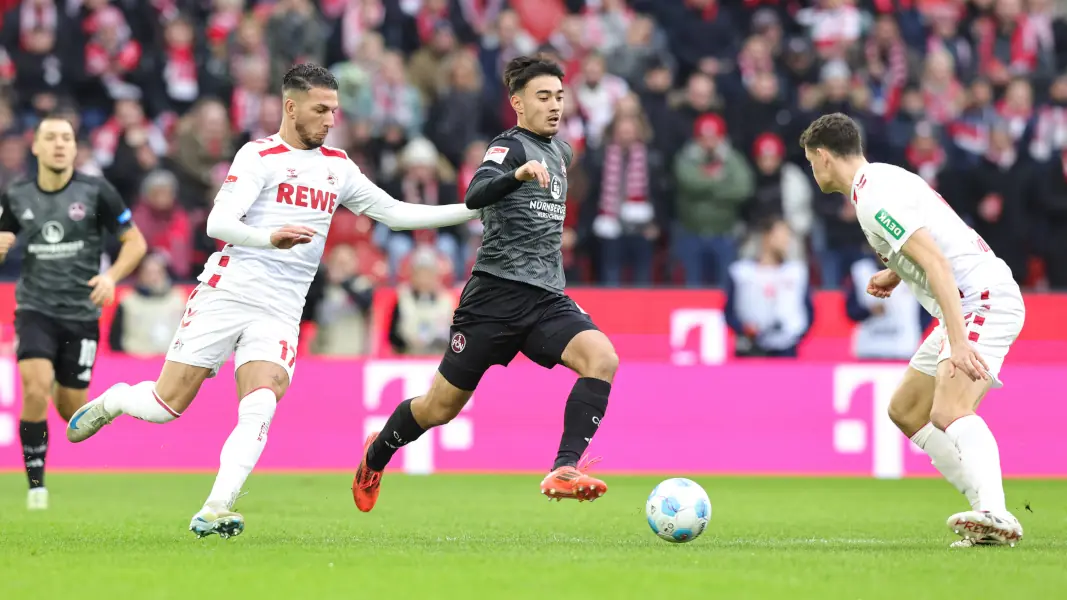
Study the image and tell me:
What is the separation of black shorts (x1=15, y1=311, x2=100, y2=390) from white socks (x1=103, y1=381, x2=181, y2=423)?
2430 mm

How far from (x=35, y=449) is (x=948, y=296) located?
664 centimetres

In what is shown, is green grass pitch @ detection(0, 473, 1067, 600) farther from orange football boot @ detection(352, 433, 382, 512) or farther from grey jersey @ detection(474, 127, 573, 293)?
grey jersey @ detection(474, 127, 573, 293)

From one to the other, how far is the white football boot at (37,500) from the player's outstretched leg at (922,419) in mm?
5910

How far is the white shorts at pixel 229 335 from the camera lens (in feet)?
26.7

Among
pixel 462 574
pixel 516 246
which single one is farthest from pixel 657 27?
pixel 462 574

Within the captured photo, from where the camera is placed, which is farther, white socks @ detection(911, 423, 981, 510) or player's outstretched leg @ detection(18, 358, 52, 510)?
player's outstretched leg @ detection(18, 358, 52, 510)

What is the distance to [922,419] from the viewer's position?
27.4 ft

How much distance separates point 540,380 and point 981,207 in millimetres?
6207

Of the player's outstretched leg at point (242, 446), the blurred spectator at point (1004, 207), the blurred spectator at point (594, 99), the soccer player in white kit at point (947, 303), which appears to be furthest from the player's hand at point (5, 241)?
the blurred spectator at point (1004, 207)

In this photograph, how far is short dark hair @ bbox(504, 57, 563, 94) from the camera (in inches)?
329

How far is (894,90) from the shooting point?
1977cm

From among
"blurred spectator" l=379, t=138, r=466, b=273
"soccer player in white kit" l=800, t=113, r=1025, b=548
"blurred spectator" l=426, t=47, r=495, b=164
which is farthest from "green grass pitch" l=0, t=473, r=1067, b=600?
"blurred spectator" l=426, t=47, r=495, b=164

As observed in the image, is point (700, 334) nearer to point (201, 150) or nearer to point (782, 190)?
point (782, 190)

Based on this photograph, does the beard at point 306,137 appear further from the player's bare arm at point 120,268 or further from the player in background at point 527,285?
the player's bare arm at point 120,268
